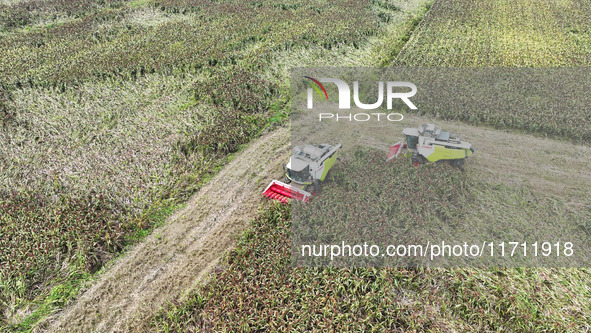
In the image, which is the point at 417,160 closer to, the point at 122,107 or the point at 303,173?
the point at 303,173

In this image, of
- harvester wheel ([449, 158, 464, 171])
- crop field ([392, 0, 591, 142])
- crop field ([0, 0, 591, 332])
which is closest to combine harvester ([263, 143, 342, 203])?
crop field ([0, 0, 591, 332])

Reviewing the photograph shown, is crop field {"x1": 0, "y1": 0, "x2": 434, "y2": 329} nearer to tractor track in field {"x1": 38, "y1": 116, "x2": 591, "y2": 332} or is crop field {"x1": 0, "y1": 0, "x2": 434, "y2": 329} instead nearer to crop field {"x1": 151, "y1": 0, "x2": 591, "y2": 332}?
tractor track in field {"x1": 38, "y1": 116, "x2": 591, "y2": 332}

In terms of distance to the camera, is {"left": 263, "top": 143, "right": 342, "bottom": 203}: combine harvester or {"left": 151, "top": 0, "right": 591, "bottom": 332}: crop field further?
{"left": 263, "top": 143, "right": 342, "bottom": 203}: combine harvester

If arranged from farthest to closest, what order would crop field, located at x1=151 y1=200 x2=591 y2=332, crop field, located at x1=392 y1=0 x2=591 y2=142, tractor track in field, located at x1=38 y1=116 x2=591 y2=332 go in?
crop field, located at x1=392 y1=0 x2=591 y2=142 < tractor track in field, located at x1=38 y1=116 x2=591 y2=332 < crop field, located at x1=151 y1=200 x2=591 y2=332

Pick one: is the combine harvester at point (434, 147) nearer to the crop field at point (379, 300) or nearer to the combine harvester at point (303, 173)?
the combine harvester at point (303, 173)

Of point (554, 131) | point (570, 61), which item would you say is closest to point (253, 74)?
point (554, 131)

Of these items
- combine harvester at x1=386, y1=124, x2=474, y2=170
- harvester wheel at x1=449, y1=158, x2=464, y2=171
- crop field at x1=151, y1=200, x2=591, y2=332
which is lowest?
crop field at x1=151, y1=200, x2=591, y2=332
